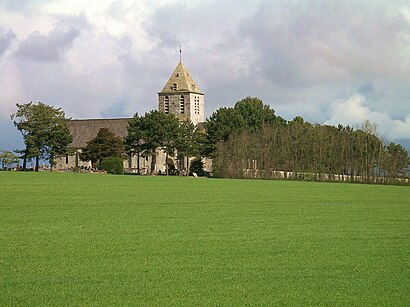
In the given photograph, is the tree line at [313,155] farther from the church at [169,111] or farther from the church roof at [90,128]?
the church roof at [90,128]

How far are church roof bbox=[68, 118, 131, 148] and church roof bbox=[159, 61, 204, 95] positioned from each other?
8.94m

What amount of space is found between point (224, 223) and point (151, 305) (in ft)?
42.4

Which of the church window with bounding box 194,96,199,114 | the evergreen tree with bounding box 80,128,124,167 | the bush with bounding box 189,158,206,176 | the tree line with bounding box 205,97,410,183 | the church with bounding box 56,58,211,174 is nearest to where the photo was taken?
the tree line with bounding box 205,97,410,183

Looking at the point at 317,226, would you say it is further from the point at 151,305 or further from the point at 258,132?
the point at 258,132

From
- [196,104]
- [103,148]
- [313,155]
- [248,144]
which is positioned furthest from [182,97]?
[313,155]

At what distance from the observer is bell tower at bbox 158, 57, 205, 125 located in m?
126

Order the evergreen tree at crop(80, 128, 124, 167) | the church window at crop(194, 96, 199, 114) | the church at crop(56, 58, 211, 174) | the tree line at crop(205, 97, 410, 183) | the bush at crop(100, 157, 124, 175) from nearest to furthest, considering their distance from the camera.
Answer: the tree line at crop(205, 97, 410, 183), the bush at crop(100, 157, 124, 175), the evergreen tree at crop(80, 128, 124, 167), the church at crop(56, 58, 211, 174), the church window at crop(194, 96, 199, 114)

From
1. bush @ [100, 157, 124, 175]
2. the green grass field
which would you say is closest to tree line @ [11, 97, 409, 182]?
bush @ [100, 157, 124, 175]

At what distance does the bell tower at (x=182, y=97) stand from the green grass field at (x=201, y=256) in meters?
96.1

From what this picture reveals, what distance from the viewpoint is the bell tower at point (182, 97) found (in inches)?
4980

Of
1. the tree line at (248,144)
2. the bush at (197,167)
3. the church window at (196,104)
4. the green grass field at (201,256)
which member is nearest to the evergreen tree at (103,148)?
the tree line at (248,144)

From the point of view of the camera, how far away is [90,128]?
129 m

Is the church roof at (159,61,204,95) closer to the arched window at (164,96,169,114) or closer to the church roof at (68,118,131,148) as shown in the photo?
the arched window at (164,96,169,114)

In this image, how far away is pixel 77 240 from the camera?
64.0ft
